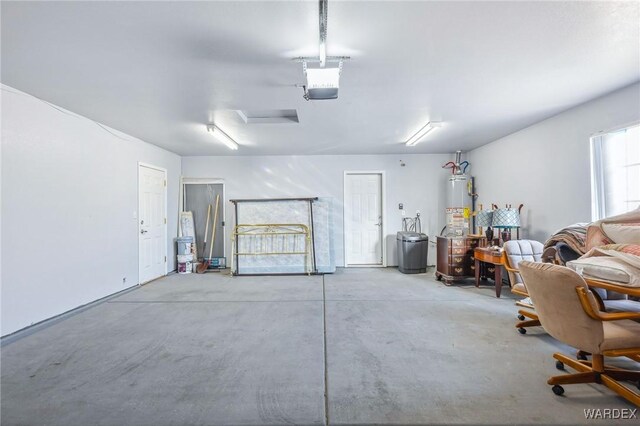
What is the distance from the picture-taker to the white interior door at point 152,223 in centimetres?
488

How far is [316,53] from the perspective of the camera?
2221 mm

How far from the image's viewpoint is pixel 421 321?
3.12m

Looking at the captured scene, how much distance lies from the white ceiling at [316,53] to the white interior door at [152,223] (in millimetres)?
1439

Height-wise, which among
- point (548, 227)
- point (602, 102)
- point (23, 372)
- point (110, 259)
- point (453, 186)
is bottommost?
point (23, 372)

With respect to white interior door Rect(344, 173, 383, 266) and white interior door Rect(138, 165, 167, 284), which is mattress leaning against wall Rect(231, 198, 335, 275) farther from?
white interior door Rect(138, 165, 167, 284)

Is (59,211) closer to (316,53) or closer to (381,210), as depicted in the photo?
(316,53)

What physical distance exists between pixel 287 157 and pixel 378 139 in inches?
86.7

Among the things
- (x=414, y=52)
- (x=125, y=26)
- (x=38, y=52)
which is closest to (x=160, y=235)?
(x=38, y=52)

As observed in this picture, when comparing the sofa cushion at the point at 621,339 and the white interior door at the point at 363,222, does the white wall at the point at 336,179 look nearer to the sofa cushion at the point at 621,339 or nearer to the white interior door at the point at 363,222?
the white interior door at the point at 363,222

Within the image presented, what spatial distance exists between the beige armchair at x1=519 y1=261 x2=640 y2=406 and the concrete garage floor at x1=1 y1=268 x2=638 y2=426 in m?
0.13

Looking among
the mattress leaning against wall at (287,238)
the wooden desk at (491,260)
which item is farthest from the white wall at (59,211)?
the wooden desk at (491,260)

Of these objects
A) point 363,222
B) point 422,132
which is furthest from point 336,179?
point 422,132

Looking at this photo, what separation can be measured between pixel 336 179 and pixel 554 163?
3.77 meters

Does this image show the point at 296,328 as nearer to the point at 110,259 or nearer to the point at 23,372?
the point at 23,372
